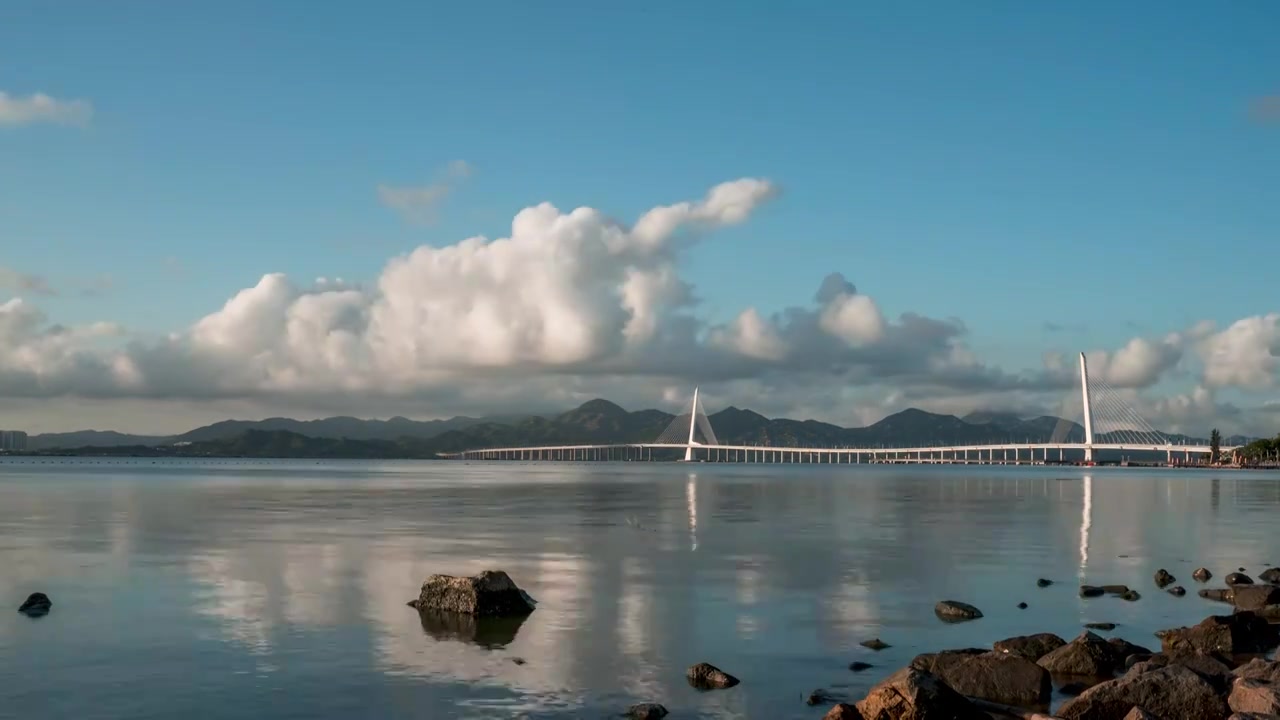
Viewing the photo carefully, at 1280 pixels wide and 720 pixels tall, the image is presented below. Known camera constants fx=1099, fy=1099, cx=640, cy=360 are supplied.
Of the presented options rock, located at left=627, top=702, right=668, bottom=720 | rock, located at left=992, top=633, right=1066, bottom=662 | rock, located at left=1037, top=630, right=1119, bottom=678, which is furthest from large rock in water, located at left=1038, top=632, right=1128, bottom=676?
rock, located at left=627, top=702, right=668, bottom=720

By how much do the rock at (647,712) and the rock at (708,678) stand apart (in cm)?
174

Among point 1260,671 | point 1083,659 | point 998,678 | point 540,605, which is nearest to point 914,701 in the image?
point 998,678

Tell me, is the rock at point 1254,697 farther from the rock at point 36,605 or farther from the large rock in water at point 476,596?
the rock at point 36,605

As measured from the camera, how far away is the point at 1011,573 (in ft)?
105

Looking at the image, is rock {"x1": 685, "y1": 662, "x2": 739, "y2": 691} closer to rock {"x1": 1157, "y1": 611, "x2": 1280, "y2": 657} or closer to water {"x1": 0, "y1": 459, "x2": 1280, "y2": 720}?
water {"x1": 0, "y1": 459, "x2": 1280, "y2": 720}

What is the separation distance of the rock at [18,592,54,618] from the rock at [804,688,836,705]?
16.5 meters

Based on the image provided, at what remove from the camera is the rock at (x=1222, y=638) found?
19.6 metres

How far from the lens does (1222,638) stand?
1966 centimetres

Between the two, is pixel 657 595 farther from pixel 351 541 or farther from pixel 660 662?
pixel 351 541

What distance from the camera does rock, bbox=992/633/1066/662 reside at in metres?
18.6

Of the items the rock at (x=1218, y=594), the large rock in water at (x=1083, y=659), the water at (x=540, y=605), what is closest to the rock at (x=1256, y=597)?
the water at (x=540, y=605)

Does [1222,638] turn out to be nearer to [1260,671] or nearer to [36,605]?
[1260,671]

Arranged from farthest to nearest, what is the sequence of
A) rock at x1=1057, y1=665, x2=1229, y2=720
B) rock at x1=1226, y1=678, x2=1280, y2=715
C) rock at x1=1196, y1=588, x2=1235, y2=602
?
rock at x1=1196, y1=588, x2=1235, y2=602, rock at x1=1057, y1=665, x2=1229, y2=720, rock at x1=1226, y1=678, x2=1280, y2=715

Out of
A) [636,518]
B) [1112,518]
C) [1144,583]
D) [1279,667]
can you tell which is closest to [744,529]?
[636,518]
